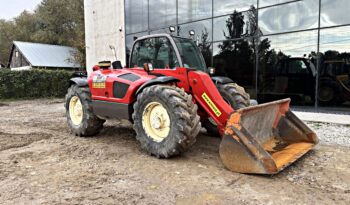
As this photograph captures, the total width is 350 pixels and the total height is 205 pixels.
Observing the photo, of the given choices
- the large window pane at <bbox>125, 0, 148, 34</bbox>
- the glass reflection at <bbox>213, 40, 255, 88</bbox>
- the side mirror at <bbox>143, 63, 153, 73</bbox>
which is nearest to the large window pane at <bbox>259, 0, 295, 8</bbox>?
the glass reflection at <bbox>213, 40, 255, 88</bbox>

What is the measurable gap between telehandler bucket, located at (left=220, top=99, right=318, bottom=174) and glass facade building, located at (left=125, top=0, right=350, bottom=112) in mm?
3490

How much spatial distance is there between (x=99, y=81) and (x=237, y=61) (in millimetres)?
6497

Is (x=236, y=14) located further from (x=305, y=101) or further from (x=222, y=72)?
(x=305, y=101)

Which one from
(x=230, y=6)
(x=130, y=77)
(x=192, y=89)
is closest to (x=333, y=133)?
(x=192, y=89)

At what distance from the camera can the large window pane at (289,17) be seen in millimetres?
9164

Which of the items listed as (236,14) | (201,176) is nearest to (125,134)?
(201,176)

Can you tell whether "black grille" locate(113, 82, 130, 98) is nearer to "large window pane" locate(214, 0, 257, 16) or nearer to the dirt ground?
the dirt ground

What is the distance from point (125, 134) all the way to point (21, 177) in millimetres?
2706

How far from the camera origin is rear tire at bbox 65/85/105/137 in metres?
5.86

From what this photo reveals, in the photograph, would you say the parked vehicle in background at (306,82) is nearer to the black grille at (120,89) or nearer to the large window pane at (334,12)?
the large window pane at (334,12)

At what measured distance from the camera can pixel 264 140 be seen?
15.1ft

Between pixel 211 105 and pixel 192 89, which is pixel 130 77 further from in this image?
pixel 211 105

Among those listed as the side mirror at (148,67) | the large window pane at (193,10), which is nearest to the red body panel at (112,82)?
the side mirror at (148,67)

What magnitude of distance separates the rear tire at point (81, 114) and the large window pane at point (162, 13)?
24.8 feet
